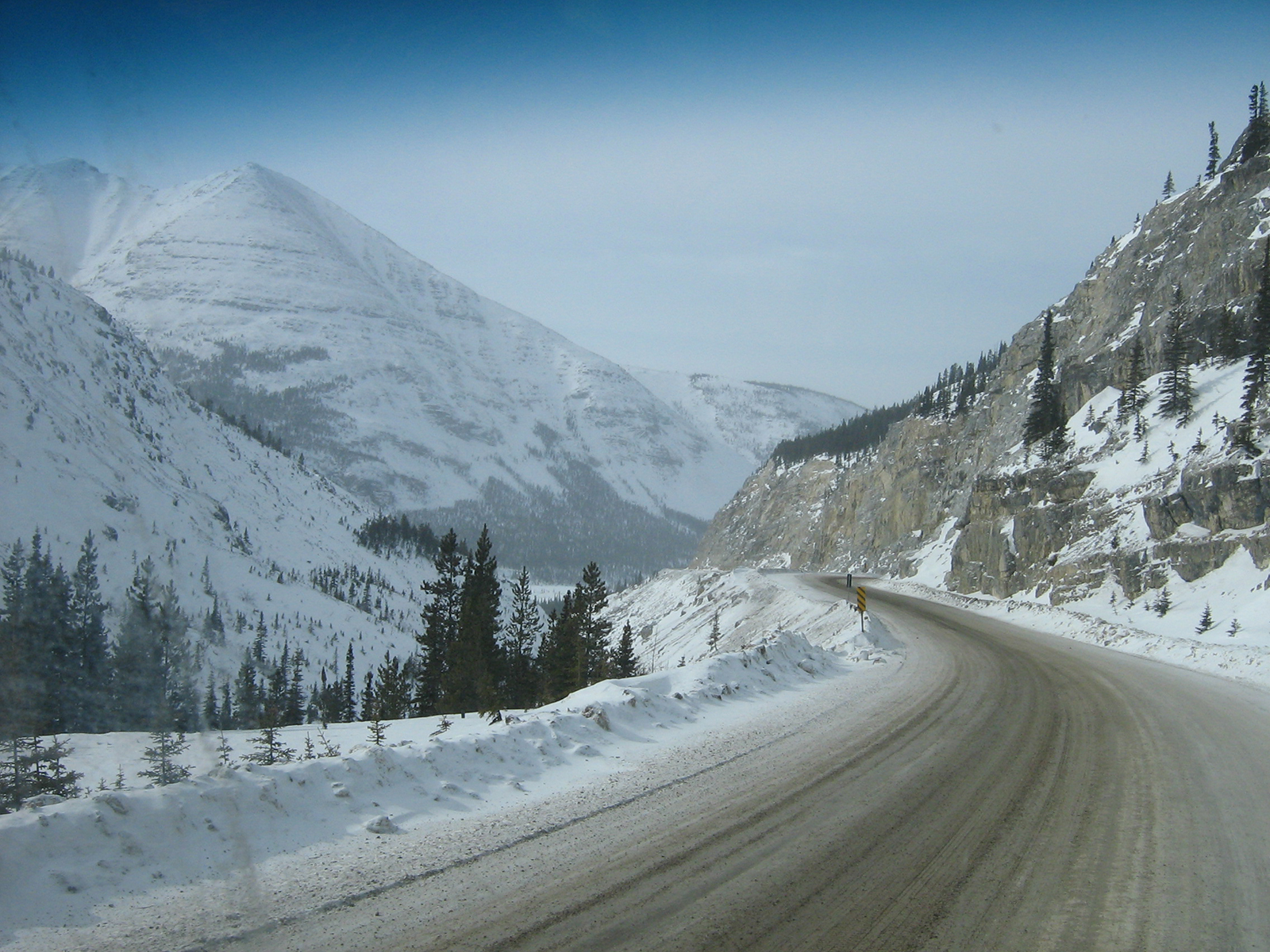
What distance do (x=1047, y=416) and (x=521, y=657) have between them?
39.4 metres

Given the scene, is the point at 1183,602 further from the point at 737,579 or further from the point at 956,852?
the point at 737,579

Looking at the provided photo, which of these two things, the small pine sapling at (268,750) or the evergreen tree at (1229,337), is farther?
the evergreen tree at (1229,337)

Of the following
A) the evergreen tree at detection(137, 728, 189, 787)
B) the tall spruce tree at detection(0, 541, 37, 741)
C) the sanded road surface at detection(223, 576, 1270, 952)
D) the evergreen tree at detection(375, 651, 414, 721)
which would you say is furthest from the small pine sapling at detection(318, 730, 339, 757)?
the evergreen tree at detection(375, 651, 414, 721)

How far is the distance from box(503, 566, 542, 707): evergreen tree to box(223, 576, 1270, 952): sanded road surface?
28.2m

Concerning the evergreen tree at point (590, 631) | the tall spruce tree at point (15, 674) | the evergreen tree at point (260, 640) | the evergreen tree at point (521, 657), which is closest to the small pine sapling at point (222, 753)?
the tall spruce tree at point (15, 674)

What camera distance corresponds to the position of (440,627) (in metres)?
40.2

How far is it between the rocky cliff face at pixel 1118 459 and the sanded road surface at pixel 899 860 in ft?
78.5

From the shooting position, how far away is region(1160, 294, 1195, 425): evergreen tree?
3643 centimetres

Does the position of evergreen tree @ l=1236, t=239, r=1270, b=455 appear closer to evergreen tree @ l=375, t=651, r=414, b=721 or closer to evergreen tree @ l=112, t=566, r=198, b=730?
evergreen tree @ l=375, t=651, r=414, b=721

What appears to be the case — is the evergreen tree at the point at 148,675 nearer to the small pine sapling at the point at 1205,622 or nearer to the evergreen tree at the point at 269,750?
the evergreen tree at the point at 269,750

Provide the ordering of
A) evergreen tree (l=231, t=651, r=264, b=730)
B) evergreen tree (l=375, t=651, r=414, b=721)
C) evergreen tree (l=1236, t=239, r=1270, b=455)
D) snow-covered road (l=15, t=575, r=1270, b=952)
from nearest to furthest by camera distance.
Answer: snow-covered road (l=15, t=575, r=1270, b=952) < evergreen tree (l=1236, t=239, r=1270, b=455) < evergreen tree (l=375, t=651, r=414, b=721) < evergreen tree (l=231, t=651, r=264, b=730)

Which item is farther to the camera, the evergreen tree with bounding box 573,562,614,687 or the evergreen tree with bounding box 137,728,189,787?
the evergreen tree with bounding box 573,562,614,687

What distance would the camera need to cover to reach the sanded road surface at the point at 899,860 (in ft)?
17.4

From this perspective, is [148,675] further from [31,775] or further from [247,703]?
[31,775]
